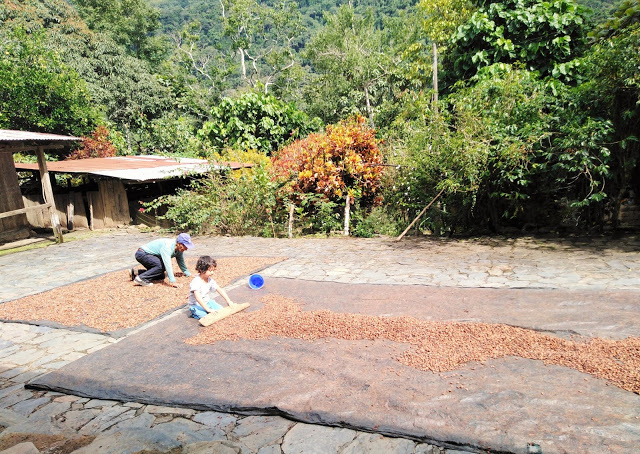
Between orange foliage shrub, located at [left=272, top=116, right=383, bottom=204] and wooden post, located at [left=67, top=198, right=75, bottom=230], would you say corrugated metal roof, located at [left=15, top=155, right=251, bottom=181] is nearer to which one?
wooden post, located at [left=67, top=198, right=75, bottom=230]

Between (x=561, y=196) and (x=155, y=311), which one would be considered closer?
(x=155, y=311)

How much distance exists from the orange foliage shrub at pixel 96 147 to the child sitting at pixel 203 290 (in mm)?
15900

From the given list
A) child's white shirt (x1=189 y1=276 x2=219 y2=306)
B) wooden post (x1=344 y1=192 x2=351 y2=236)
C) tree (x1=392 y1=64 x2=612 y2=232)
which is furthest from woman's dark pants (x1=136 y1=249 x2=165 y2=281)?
tree (x1=392 y1=64 x2=612 y2=232)

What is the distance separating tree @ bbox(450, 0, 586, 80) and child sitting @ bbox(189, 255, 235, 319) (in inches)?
301

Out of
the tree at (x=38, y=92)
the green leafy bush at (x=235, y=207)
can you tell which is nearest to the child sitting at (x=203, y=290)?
the green leafy bush at (x=235, y=207)

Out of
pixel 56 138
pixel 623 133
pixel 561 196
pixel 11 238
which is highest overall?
pixel 56 138

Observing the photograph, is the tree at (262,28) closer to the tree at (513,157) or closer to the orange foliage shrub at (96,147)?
the orange foliage shrub at (96,147)

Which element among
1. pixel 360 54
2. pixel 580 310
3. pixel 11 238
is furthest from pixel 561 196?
pixel 360 54

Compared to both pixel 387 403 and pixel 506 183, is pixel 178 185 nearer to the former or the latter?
pixel 506 183

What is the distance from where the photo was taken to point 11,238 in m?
11.4

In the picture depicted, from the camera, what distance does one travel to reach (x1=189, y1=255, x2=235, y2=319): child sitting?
15.1 ft

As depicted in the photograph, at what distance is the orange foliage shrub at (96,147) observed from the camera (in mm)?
17906

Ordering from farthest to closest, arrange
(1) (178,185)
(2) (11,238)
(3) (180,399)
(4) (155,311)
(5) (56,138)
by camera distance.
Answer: (1) (178,185) → (2) (11,238) → (5) (56,138) → (4) (155,311) → (3) (180,399)

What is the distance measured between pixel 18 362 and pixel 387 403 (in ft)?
12.3
